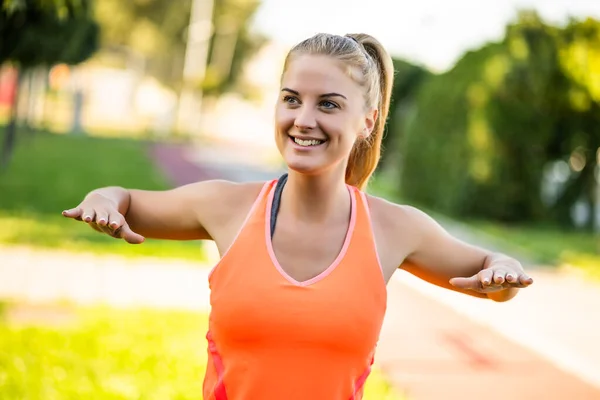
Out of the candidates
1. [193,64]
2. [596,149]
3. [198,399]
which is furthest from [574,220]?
[193,64]

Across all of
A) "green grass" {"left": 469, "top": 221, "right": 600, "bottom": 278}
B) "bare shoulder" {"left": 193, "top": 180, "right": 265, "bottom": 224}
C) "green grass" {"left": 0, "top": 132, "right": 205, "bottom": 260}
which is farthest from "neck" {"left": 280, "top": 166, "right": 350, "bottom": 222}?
"green grass" {"left": 469, "top": 221, "right": 600, "bottom": 278}

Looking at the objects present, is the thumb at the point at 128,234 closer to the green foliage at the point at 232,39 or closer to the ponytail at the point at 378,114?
the ponytail at the point at 378,114

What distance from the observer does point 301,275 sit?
2158 mm

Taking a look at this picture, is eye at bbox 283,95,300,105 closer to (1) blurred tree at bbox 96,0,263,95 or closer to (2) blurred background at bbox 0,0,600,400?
(2) blurred background at bbox 0,0,600,400

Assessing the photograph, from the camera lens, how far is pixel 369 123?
2.38 m

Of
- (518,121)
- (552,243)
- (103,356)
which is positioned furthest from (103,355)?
(518,121)

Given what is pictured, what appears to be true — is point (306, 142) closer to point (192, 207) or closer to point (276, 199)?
point (276, 199)

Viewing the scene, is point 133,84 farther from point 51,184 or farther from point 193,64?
point 51,184

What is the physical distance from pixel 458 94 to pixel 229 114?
154 ft

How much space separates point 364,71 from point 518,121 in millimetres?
12326

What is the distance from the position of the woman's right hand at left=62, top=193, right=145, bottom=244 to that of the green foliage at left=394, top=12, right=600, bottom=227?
11.0 m

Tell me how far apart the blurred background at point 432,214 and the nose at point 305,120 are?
312 cm

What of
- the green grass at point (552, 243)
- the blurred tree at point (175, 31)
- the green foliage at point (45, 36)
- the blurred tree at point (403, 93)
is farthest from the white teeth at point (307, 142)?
the blurred tree at point (175, 31)

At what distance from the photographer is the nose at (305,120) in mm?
2125
